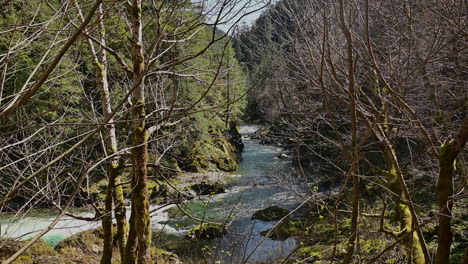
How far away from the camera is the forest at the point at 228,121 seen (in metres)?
1.72

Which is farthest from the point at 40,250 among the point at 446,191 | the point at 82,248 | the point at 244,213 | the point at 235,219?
the point at 446,191

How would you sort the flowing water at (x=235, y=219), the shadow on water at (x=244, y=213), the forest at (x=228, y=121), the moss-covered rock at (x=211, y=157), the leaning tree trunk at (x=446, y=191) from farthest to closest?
the moss-covered rock at (x=211, y=157) → the flowing water at (x=235, y=219) → the shadow on water at (x=244, y=213) → the leaning tree trunk at (x=446, y=191) → the forest at (x=228, y=121)

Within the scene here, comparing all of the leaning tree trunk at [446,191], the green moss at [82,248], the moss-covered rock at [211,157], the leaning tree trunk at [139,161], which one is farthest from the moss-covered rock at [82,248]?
the moss-covered rock at [211,157]

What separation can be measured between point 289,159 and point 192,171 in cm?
518

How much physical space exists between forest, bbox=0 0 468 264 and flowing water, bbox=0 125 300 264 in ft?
0.43

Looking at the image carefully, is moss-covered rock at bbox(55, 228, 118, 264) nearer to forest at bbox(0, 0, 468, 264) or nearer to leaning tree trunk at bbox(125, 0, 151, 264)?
forest at bbox(0, 0, 468, 264)

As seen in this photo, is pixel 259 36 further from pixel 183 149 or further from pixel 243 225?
pixel 183 149

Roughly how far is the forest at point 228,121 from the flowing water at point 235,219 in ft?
0.43

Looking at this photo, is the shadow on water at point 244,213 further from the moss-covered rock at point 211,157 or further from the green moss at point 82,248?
the green moss at point 82,248

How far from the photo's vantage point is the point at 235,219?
11.3 m

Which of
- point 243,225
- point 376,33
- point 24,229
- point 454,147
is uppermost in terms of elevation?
point 376,33

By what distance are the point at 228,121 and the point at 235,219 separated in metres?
3.60

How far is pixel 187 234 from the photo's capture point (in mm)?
10164

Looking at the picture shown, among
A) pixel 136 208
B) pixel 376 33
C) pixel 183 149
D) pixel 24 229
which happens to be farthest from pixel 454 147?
pixel 183 149
